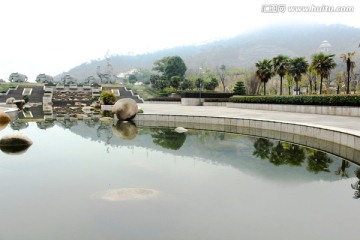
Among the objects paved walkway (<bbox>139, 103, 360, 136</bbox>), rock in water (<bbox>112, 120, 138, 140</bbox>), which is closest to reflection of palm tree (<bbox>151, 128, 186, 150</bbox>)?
rock in water (<bbox>112, 120, 138, 140</bbox>)

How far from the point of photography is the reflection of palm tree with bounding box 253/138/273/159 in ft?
37.1

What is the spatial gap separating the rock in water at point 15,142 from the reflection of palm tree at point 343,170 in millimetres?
10758

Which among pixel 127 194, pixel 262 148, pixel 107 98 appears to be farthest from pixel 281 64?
pixel 127 194

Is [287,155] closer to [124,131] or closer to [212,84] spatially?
[124,131]

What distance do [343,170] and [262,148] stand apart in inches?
142

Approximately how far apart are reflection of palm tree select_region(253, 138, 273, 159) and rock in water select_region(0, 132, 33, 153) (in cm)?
869

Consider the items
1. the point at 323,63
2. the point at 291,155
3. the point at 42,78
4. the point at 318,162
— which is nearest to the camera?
the point at 318,162

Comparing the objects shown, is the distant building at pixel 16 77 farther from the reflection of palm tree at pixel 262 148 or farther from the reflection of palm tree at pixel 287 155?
the reflection of palm tree at pixel 287 155

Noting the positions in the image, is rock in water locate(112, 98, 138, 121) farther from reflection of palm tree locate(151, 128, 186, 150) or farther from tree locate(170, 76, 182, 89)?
tree locate(170, 76, 182, 89)

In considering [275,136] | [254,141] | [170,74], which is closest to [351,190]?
[254,141]

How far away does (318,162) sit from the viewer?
33.7ft

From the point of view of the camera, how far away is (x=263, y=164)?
32.9 feet

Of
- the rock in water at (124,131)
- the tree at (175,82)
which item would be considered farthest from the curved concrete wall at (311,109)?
the tree at (175,82)

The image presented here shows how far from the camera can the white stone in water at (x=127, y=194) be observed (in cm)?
679
